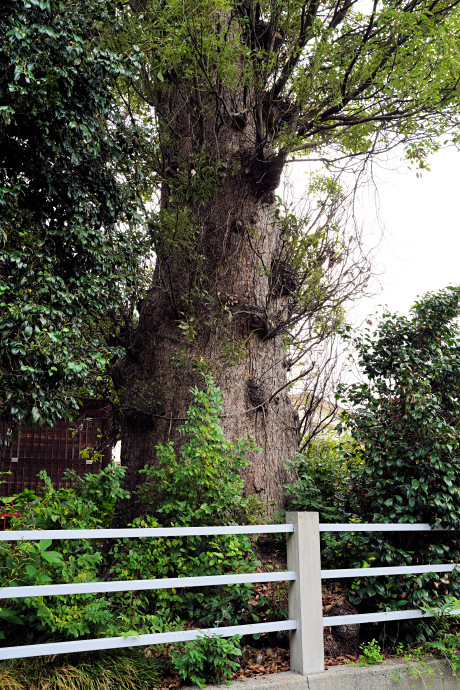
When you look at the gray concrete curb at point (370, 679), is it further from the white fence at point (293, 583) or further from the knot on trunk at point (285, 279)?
the knot on trunk at point (285, 279)

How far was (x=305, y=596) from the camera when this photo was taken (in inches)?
173

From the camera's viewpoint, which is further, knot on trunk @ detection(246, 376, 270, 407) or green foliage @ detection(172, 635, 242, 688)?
knot on trunk @ detection(246, 376, 270, 407)

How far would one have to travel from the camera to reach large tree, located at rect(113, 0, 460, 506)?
20.5ft

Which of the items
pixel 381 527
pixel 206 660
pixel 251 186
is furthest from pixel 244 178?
pixel 206 660

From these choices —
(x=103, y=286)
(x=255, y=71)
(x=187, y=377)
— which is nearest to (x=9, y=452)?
(x=187, y=377)

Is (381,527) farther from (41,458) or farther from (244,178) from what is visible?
(41,458)

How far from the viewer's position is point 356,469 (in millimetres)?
5785

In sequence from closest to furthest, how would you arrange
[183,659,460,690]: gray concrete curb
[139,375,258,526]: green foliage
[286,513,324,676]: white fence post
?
1. [183,659,460,690]: gray concrete curb
2. [286,513,324,676]: white fence post
3. [139,375,258,526]: green foliage

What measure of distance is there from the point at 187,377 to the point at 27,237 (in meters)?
2.51

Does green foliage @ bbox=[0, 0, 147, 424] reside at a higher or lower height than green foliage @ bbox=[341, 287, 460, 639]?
higher

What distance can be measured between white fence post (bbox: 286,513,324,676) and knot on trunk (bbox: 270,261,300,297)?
3306 mm

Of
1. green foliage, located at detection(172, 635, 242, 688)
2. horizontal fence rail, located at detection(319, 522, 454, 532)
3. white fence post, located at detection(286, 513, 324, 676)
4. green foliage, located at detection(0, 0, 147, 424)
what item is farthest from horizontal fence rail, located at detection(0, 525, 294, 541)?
green foliage, located at detection(0, 0, 147, 424)

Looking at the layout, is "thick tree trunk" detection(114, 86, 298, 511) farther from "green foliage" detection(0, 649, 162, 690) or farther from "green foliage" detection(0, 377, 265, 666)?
"green foliage" detection(0, 649, 162, 690)

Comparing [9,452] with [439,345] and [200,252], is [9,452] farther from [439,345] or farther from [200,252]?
[439,345]
